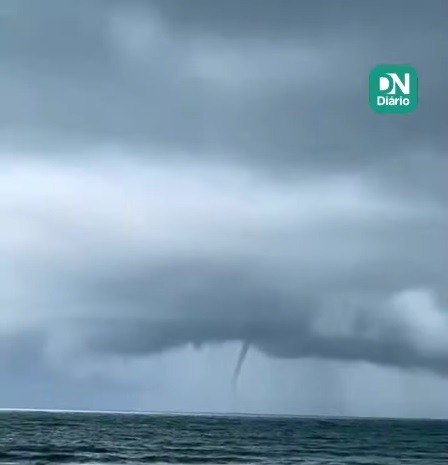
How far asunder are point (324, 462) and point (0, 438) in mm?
46426

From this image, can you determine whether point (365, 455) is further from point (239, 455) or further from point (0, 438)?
point (0, 438)

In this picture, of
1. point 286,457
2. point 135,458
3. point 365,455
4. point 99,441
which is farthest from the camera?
point 99,441

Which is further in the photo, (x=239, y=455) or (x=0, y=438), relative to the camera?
(x=0, y=438)

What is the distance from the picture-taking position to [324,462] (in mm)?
79750

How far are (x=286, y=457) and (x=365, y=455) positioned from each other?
12.2 m

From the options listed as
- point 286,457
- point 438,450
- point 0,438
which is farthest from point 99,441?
point 438,450

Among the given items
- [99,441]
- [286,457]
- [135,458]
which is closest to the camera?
[135,458]

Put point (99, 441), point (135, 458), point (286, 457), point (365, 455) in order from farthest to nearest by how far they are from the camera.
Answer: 1. point (99, 441)
2. point (365, 455)
3. point (286, 457)
4. point (135, 458)

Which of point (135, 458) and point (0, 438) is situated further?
point (0, 438)

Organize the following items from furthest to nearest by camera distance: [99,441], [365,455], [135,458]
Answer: [99,441] → [365,455] → [135,458]

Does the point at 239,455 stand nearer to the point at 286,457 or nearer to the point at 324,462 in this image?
the point at 286,457

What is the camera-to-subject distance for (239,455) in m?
85.9

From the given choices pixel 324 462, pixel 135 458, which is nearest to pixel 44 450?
pixel 135 458

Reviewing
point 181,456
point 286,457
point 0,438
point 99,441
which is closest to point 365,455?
point 286,457
